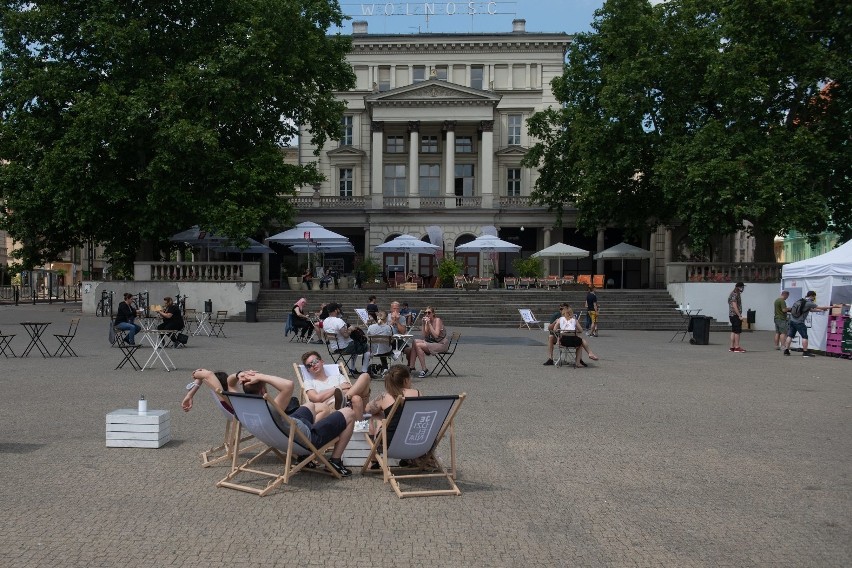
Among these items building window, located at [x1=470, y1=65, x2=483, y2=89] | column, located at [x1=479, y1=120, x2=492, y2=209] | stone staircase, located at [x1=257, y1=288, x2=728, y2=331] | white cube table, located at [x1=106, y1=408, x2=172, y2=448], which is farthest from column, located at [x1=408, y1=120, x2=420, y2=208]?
white cube table, located at [x1=106, y1=408, x2=172, y2=448]

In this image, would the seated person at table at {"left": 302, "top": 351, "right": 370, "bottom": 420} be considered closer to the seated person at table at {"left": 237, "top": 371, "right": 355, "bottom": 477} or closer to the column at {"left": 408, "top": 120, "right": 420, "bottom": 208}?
the seated person at table at {"left": 237, "top": 371, "right": 355, "bottom": 477}

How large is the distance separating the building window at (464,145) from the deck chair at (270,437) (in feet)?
162

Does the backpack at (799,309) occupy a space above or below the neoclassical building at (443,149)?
below

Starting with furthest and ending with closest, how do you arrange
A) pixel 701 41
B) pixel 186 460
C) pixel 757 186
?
pixel 701 41 → pixel 757 186 → pixel 186 460

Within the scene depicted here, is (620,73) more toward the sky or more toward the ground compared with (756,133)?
more toward the sky

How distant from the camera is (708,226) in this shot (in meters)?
33.9

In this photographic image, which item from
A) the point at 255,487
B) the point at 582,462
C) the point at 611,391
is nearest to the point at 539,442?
the point at 582,462

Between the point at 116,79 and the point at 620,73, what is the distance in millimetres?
20768

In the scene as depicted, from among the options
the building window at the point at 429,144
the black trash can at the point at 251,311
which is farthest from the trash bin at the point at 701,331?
the building window at the point at 429,144

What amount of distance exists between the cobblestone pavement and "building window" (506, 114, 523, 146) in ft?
144

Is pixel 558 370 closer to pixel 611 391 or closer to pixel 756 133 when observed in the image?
pixel 611 391

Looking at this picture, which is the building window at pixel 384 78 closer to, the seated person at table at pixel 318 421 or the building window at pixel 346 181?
the building window at pixel 346 181

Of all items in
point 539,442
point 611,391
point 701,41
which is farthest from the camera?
point 701,41

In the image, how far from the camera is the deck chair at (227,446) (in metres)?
7.87
